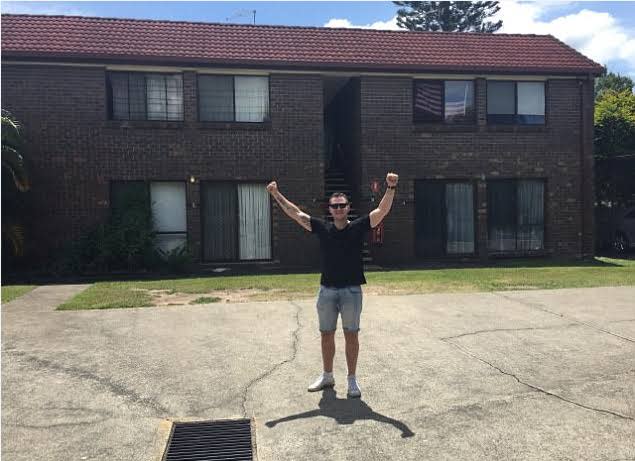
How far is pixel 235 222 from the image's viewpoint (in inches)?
571

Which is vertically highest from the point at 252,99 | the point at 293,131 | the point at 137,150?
the point at 252,99

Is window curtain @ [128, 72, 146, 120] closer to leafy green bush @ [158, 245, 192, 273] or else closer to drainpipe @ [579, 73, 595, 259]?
leafy green bush @ [158, 245, 192, 273]

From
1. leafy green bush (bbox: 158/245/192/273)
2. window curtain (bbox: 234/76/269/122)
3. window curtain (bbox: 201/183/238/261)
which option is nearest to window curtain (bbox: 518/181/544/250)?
window curtain (bbox: 234/76/269/122)

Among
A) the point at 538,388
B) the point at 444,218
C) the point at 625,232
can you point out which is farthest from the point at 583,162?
the point at 538,388

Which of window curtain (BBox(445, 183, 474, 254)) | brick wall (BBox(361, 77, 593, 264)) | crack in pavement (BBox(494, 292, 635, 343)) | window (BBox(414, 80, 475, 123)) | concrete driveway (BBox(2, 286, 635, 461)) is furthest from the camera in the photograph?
window curtain (BBox(445, 183, 474, 254))

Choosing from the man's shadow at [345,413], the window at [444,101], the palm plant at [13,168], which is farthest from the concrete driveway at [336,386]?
the window at [444,101]

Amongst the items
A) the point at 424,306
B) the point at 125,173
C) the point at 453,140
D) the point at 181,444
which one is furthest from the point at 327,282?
the point at 453,140

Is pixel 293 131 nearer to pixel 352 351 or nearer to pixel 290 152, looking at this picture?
pixel 290 152

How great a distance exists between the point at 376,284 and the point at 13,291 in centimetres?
698

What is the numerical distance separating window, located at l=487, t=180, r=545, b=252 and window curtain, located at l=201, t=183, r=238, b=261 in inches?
285

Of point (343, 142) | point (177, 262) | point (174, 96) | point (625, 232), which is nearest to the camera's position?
point (177, 262)

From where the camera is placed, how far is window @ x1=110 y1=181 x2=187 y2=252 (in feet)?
46.1

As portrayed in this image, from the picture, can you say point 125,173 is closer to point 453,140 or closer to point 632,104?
point 453,140

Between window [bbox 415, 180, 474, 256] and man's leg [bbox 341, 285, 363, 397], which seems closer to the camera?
man's leg [bbox 341, 285, 363, 397]
